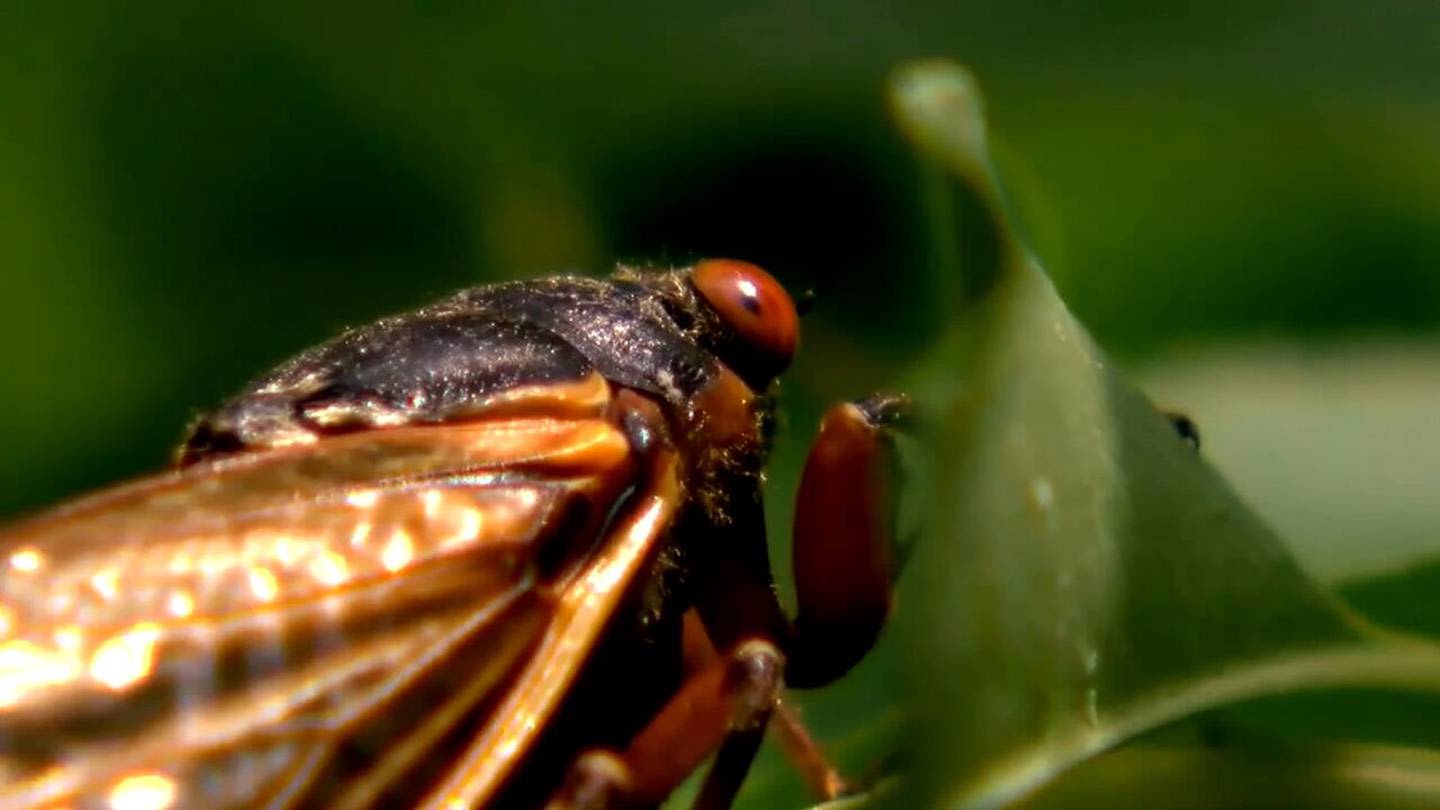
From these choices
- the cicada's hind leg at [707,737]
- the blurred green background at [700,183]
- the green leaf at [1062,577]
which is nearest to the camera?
the green leaf at [1062,577]

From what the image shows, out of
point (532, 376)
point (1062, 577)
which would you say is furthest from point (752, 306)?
point (1062, 577)

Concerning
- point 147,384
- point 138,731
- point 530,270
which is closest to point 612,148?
point 530,270

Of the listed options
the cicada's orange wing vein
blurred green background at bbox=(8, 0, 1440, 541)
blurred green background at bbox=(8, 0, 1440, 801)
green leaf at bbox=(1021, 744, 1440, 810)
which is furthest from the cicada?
blurred green background at bbox=(8, 0, 1440, 541)

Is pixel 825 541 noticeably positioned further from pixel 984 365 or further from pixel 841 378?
pixel 841 378

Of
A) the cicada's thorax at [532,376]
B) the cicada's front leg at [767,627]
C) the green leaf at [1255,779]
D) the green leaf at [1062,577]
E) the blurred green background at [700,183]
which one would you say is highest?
the blurred green background at [700,183]

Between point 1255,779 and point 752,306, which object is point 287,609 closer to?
point 752,306

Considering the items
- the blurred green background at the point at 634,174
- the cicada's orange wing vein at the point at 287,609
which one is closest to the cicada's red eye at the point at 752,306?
the cicada's orange wing vein at the point at 287,609

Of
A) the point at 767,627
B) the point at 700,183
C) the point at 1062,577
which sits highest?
the point at 700,183

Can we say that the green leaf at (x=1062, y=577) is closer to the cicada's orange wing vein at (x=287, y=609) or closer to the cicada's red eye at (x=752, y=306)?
the cicada's orange wing vein at (x=287, y=609)
